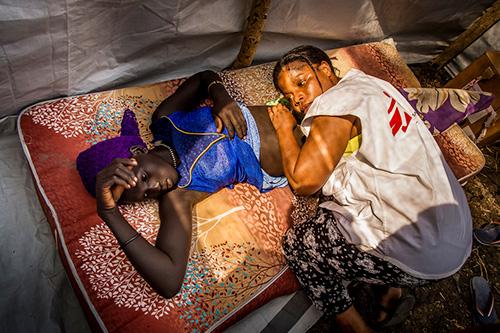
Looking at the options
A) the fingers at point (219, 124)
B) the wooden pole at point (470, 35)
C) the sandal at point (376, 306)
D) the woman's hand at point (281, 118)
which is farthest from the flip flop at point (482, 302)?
the wooden pole at point (470, 35)

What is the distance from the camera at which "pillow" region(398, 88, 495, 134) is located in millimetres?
2363

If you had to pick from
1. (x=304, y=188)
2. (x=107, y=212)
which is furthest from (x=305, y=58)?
(x=107, y=212)

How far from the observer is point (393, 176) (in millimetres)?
1422

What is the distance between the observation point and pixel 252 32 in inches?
90.4

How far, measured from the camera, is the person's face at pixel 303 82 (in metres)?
1.80

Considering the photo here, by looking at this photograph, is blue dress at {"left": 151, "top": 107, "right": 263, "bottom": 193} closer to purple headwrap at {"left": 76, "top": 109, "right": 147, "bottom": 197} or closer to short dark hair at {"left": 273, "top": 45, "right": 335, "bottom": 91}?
purple headwrap at {"left": 76, "top": 109, "right": 147, "bottom": 197}

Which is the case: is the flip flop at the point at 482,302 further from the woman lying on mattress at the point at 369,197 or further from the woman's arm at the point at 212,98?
the woman's arm at the point at 212,98

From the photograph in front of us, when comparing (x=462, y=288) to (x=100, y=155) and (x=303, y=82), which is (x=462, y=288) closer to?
(x=303, y=82)

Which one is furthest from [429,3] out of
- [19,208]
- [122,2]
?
[19,208]

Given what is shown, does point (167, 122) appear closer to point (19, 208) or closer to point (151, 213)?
point (151, 213)

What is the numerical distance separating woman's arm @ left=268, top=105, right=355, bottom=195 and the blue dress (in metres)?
0.24

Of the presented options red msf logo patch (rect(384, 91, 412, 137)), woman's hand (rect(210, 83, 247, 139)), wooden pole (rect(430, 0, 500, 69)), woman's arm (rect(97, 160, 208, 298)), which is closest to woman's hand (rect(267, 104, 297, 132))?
woman's hand (rect(210, 83, 247, 139))

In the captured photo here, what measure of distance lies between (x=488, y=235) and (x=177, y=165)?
2626 mm

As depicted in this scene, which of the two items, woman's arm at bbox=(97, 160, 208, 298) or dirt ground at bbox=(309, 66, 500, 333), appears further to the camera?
dirt ground at bbox=(309, 66, 500, 333)
